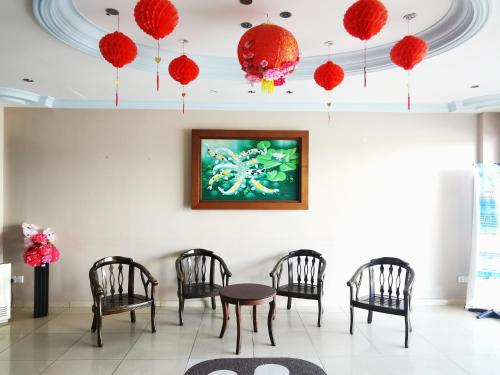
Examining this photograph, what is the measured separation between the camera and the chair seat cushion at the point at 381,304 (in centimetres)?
393

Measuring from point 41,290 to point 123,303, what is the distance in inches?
56.7

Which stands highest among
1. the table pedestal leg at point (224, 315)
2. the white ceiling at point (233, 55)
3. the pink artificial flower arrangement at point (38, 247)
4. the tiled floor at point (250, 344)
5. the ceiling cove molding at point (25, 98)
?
the white ceiling at point (233, 55)

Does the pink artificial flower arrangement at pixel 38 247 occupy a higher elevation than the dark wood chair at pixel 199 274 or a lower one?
higher

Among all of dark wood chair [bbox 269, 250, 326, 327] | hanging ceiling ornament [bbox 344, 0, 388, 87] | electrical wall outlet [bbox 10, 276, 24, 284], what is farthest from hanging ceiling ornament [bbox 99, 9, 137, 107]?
electrical wall outlet [bbox 10, 276, 24, 284]

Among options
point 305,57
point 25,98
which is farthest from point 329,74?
point 25,98

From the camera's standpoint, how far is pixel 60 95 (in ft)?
15.3

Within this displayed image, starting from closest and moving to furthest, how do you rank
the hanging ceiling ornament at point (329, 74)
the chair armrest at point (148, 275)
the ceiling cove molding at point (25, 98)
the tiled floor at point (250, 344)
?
the hanging ceiling ornament at point (329, 74)
the tiled floor at point (250, 344)
the chair armrest at point (148, 275)
the ceiling cove molding at point (25, 98)

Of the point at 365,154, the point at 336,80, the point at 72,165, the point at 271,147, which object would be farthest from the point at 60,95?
the point at 365,154

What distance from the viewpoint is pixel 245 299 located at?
3723mm

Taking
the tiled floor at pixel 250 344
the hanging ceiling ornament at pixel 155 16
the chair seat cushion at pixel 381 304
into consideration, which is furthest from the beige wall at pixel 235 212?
the hanging ceiling ornament at pixel 155 16

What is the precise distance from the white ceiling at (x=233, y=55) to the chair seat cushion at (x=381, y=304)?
8.49 ft

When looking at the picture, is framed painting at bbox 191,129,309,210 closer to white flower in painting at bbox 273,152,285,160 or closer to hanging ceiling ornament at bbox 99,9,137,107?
white flower in painting at bbox 273,152,285,160

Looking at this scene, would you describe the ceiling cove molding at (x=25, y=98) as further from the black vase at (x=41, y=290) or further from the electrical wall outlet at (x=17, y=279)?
the electrical wall outlet at (x=17, y=279)

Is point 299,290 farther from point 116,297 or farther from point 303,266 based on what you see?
point 116,297
